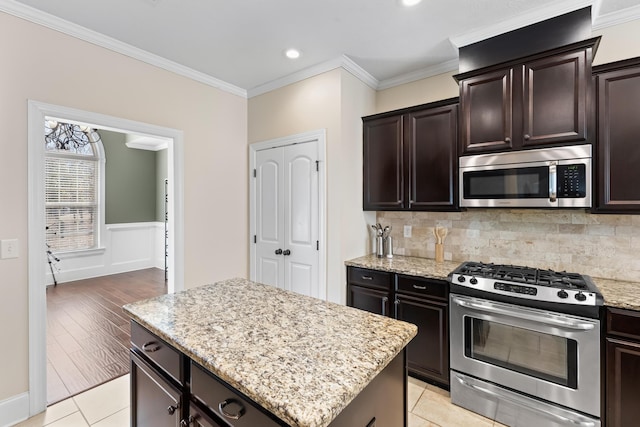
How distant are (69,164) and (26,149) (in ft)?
14.8

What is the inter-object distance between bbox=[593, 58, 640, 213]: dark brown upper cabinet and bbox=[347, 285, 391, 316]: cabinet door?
66.3 inches

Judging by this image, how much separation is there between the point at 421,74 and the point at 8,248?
379cm

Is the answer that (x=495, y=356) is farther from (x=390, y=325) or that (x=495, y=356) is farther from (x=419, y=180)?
(x=419, y=180)

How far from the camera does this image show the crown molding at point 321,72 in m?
2.90

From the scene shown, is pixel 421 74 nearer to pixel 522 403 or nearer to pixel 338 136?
pixel 338 136

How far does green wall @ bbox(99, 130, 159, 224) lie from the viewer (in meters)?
6.26

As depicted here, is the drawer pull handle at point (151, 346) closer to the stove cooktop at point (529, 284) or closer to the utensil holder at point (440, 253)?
the stove cooktop at point (529, 284)

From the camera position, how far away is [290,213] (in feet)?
10.8

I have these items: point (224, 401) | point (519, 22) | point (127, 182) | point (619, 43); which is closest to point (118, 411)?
point (224, 401)

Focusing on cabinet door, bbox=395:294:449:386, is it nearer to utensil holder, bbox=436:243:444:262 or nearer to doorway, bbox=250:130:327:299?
utensil holder, bbox=436:243:444:262

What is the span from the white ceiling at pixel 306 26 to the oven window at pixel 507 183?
1104 mm

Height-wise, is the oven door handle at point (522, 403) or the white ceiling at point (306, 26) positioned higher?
the white ceiling at point (306, 26)

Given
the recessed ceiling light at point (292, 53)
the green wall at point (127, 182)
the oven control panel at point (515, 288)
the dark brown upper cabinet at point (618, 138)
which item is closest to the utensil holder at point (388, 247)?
the oven control panel at point (515, 288)

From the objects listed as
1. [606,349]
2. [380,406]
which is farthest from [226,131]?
[606,349]
